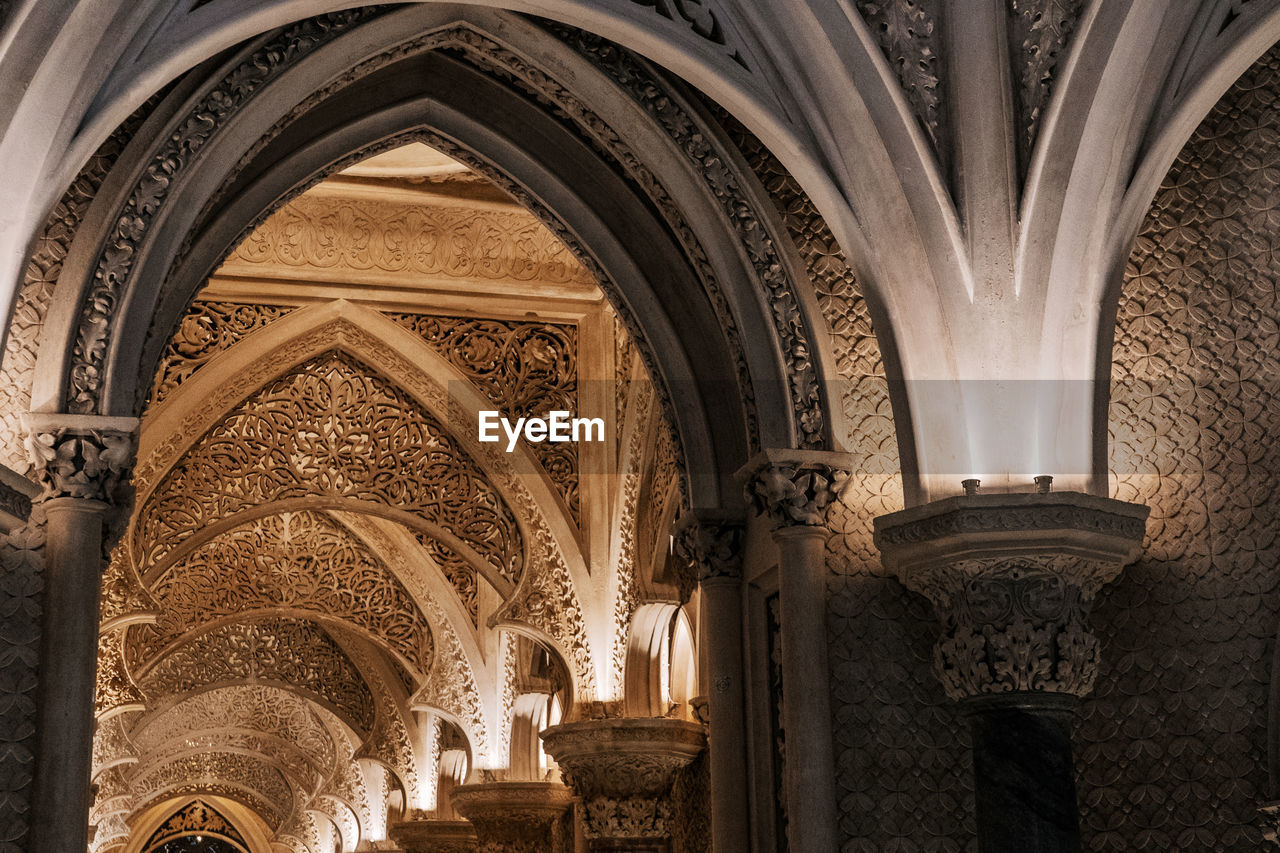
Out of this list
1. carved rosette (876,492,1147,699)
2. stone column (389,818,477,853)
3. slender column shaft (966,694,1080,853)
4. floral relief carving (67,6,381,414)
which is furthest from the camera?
stone column (389,818,477,853)

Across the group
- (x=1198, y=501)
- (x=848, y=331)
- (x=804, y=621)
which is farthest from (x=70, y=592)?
(x=1198, y=501)

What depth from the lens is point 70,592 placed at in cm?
474

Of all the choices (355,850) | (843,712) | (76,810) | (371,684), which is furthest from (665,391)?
(355,850)

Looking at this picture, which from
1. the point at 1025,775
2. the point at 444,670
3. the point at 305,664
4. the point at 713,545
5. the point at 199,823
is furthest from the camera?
the point at 199,823

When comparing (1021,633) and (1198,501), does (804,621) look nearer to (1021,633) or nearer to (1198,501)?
(1021,633)

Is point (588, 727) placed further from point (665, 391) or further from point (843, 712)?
point (843, 712)

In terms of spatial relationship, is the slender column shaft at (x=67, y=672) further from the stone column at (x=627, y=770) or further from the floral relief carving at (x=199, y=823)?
the floral relief carving at (x=199, y=823)

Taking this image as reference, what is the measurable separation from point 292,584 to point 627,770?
3310mm

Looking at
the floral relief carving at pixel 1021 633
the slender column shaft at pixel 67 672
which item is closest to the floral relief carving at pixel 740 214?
the floral relief carving at pixel 1021 633

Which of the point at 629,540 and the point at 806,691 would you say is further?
the point at 629,540

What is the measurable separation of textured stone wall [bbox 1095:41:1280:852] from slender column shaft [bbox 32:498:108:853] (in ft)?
9.70

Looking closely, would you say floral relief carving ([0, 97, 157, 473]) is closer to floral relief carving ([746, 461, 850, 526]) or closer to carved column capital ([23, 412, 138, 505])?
carved column capital ([23, 412, 138, 505])

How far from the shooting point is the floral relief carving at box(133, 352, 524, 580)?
8.78 metres

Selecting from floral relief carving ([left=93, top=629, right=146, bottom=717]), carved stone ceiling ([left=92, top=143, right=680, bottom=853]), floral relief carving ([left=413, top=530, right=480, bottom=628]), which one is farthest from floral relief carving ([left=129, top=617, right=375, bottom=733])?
carved stone ceiling ([left=92, top=143, right=680, bottom=853])
